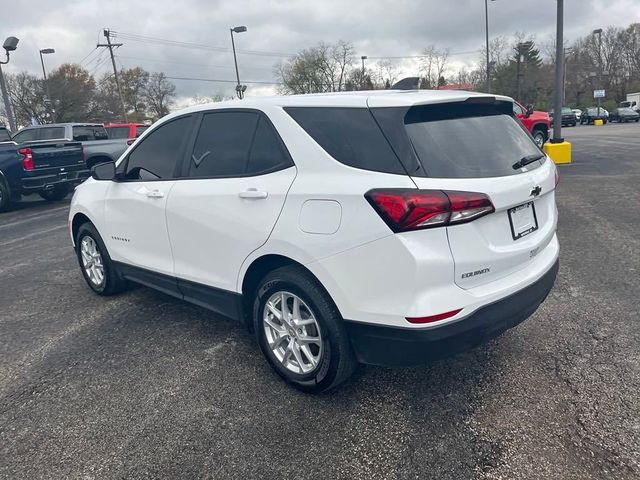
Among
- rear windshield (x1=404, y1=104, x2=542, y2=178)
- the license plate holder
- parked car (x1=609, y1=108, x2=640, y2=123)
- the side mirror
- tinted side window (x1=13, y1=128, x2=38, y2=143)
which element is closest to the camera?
rear windshield (x1=404, y1=104, x2=542, y2=178)

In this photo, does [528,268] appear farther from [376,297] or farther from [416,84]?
[416,84]

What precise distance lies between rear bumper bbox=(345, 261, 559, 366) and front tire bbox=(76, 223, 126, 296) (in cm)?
295

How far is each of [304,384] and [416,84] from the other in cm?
216

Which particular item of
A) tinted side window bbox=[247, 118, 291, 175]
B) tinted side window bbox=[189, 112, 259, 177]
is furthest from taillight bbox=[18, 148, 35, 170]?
tinted side window bbox=[247, 118, 291, 175]

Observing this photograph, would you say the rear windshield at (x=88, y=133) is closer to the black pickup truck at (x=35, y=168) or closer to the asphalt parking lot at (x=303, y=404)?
the black pickup truck at (x=35, y=168)

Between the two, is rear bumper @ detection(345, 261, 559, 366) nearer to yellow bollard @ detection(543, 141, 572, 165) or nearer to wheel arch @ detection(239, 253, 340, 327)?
wheel arch @ detection(239, 253, 340, 327)

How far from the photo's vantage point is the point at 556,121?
13391mm

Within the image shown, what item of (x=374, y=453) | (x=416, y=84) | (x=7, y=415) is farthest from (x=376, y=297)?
(x=7, y=415)

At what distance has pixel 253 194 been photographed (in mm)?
2939

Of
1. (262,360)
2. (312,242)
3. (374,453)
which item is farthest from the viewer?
(262,360)

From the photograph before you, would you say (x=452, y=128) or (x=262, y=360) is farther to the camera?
(x=262, y=360)

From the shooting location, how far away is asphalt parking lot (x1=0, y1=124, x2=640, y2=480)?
7.82 ft

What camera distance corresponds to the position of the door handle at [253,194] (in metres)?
2.89

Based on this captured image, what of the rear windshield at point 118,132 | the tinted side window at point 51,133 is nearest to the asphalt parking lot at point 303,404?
Answer: the tinted side window at point 51,133
